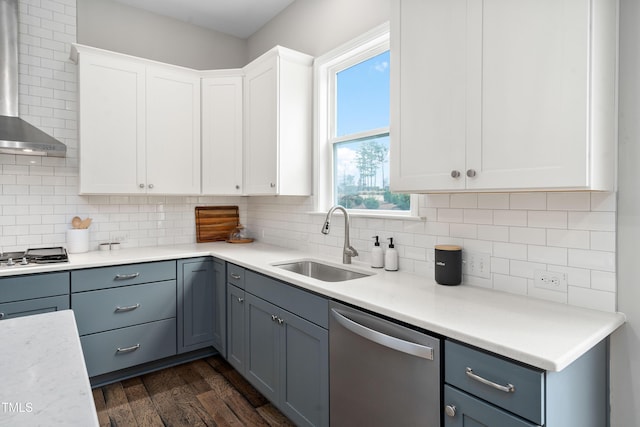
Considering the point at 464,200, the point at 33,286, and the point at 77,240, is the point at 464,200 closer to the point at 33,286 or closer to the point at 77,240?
the point at 33,286

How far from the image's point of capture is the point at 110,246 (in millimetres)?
3092

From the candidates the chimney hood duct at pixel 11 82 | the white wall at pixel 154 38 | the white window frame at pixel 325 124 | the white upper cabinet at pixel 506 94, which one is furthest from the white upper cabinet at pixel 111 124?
the white upper cabinet at pixel 506 94

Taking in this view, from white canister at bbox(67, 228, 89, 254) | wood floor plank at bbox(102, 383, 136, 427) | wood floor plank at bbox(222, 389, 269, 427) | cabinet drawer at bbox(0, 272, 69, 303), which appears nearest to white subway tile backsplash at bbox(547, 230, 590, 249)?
wood floor plank at bbox(222, 389, 269, 427)

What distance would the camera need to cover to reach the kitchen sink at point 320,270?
2465 mm

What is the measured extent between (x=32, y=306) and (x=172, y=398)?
106 cm

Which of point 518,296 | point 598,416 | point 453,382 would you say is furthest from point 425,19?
point 598,416

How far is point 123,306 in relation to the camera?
2656 mm

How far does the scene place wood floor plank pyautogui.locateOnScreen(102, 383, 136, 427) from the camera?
2.24m

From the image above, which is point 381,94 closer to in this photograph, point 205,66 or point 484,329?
point 484,329

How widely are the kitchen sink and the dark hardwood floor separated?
2.90 feet

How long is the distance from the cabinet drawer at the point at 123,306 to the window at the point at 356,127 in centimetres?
138

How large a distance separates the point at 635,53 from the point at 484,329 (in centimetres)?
116

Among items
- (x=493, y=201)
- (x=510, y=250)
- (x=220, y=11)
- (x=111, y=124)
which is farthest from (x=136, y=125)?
(x=510, y=250)

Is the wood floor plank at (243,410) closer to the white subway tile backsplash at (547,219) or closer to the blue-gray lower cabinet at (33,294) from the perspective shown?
the blue-gray lower cabinet at (33,294)
